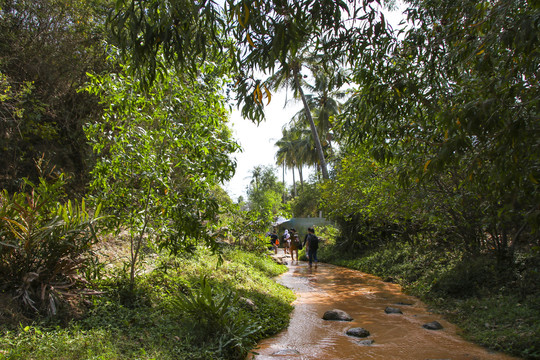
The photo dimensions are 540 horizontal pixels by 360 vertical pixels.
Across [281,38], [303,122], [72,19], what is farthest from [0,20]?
[303,122]

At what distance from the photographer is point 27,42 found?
992 centimetres

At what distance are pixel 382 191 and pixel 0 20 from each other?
34.8ft

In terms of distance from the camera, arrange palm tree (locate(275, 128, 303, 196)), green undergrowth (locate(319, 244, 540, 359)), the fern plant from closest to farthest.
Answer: the fern plant → green undergrowth (locate(319, 244, 540, 359)) → palm tree (locate(275, 128, 303, 196))

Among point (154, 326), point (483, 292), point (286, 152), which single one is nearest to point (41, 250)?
point (154, 326)

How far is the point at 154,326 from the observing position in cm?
504

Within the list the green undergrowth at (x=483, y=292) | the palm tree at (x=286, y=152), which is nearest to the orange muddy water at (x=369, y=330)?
the green undergrowth at (x=483, y=292)

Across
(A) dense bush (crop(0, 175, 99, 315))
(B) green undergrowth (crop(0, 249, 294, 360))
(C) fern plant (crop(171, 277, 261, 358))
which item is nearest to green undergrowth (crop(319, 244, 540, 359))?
(B) green undergrowth (crop(0, 249, 294, 360))

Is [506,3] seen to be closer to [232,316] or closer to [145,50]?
[145,50]

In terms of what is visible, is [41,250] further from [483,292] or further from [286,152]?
[286,152]

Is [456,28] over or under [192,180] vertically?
over

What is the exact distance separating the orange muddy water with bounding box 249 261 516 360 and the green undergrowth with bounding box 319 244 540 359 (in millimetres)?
279

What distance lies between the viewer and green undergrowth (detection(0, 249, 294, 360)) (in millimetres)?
3877

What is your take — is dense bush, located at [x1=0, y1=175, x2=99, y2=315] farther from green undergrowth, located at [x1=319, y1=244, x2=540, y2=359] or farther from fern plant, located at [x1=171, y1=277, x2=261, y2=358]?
green undergrowth, located at [x1=319, y1=244, x2=540, y2=359]

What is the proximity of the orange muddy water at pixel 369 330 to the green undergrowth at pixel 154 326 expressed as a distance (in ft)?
1.42
